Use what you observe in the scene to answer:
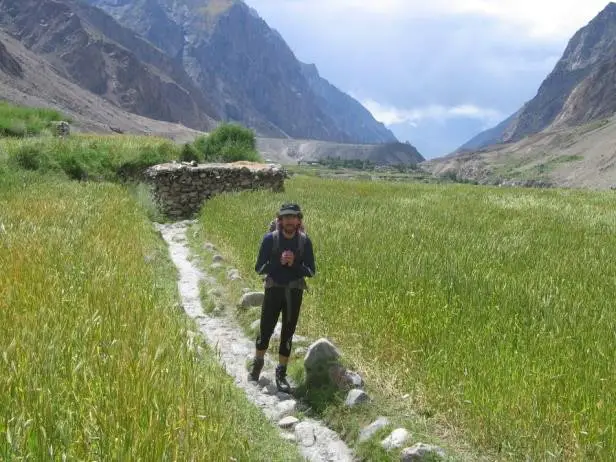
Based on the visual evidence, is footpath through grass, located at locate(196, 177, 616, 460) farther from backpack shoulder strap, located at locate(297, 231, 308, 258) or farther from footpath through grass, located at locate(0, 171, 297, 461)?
footpath through grass, located at locate(0, 171, 297, 461)

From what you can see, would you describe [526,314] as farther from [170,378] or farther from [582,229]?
[582,229]

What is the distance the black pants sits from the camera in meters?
7.04

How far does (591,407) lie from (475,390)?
0.99m

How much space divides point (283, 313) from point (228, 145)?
27439 millimetres

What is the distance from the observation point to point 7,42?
155m

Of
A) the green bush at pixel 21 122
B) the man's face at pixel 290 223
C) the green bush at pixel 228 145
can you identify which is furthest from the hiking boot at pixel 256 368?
the green bush at pixel 21 122

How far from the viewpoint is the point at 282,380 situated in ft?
22.9

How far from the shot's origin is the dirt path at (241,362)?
5539 millimetres

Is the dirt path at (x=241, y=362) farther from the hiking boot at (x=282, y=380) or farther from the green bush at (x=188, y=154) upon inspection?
the green bush at (x=188, y=154)

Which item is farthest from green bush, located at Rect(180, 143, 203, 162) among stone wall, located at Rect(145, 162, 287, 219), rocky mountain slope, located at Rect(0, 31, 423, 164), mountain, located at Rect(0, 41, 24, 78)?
mountain, located at Rect(0, 41, 24, 78)

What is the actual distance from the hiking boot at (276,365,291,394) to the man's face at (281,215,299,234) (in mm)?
1719

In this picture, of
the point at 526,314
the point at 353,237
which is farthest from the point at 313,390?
the point at 353,237

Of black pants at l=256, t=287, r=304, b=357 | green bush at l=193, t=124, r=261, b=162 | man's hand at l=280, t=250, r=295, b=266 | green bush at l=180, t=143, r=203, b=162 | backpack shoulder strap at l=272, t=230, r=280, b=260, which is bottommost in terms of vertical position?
black pants at l=256, t=287, r=304, b=357

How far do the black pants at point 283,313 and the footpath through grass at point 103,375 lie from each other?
811mm
